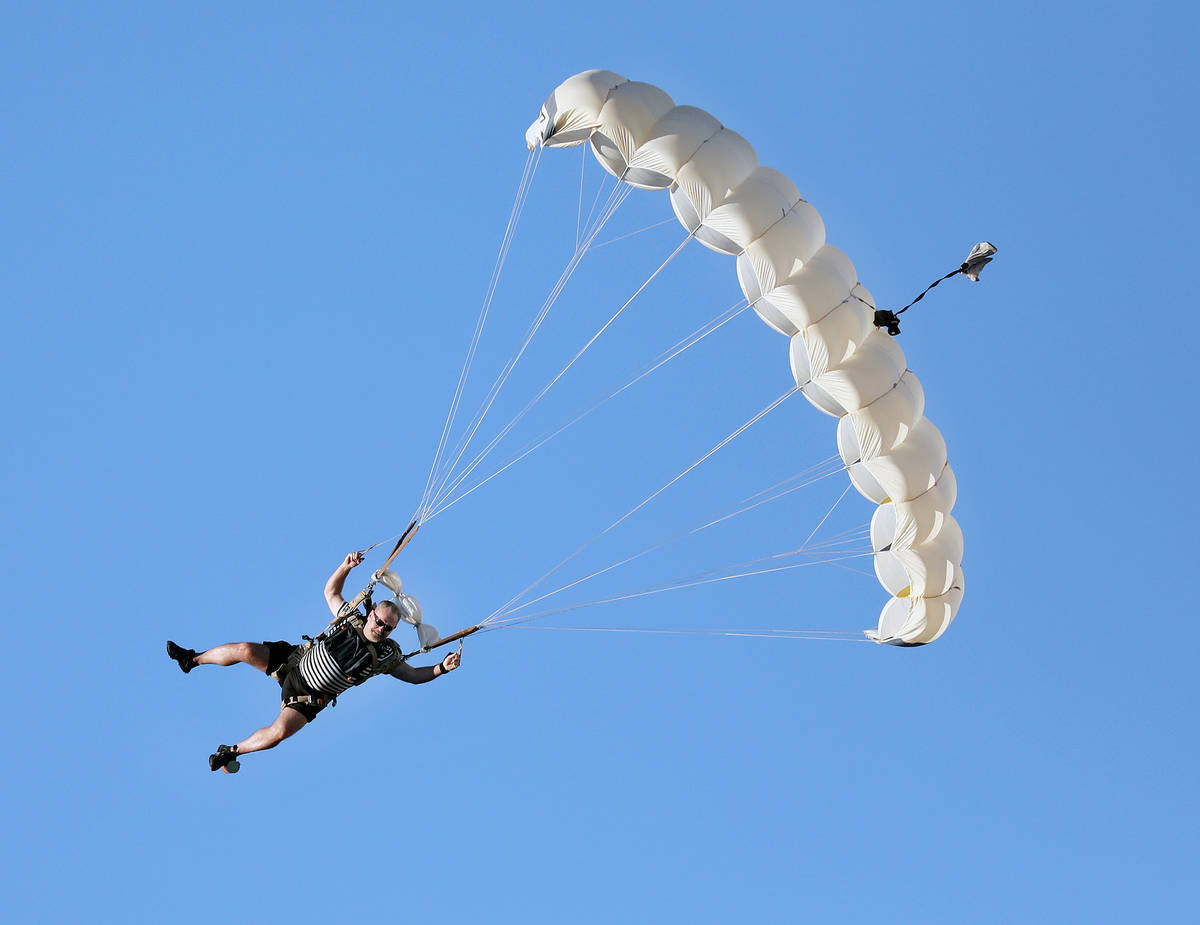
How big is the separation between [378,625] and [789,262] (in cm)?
517

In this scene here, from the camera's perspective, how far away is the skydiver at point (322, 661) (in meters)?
15.0

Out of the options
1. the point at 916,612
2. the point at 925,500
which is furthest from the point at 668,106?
the point at 916,612

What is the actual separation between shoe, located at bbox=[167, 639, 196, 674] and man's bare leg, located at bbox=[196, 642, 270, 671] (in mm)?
67

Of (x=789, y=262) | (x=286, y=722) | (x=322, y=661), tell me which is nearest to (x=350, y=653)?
(x=322, y=661)

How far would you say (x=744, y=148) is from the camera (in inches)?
610

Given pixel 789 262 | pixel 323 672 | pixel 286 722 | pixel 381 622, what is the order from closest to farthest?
pixel 381 622 < pixel 323 672 < pixel 286 722 < pixel 789 262

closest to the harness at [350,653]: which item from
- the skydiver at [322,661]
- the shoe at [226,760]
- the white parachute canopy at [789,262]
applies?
the skydiver at [322,661]

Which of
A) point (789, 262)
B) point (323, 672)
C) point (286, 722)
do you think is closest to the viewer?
point (323, 672)

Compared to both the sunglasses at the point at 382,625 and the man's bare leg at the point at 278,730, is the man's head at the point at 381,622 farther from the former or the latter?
the man's bare leg at the point at 278,730

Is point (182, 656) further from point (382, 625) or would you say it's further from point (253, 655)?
point (382, 625)

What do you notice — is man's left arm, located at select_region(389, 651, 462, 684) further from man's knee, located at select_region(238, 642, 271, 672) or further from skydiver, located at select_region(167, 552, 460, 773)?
man's knee, located at select_region(238, 642, 271, 672)

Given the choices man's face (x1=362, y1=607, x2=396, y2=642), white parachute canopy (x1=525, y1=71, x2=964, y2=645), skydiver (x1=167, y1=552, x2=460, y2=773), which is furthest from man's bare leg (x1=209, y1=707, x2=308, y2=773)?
white parachute canopy (x1=525, y1=71, x2=964, y2=645)

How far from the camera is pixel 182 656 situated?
15.4m

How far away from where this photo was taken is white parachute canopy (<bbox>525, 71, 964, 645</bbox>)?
15.2 m
